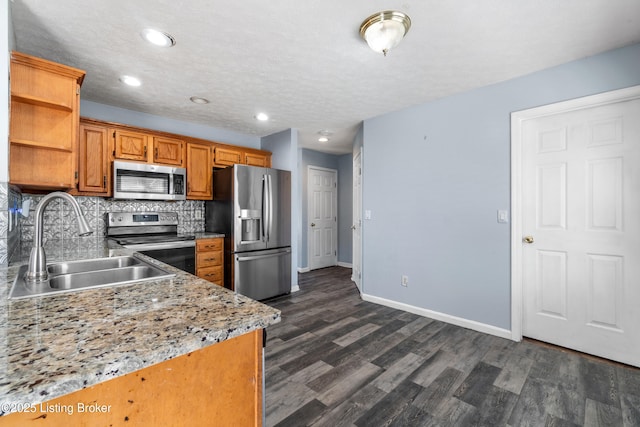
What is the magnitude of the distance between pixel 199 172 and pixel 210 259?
1.17 metres

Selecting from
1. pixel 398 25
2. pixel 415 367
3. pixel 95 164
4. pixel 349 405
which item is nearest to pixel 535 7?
pixel 398 25

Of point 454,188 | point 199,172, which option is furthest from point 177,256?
point 454,188

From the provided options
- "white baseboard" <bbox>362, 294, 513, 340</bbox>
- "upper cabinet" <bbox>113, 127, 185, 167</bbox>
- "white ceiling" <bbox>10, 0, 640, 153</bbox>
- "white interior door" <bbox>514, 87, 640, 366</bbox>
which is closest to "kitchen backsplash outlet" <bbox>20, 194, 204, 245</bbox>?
"upper cabinet" <bbox>113, 127, 185, 167</bbox>

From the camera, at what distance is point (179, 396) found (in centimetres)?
70

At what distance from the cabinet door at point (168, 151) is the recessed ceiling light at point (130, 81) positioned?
30.2 inches

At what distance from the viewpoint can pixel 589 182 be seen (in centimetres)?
229

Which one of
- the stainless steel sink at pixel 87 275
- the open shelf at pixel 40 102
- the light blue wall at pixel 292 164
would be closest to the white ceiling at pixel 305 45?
the open shelf at pixel 40 102

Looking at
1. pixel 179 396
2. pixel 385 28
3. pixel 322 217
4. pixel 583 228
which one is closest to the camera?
pixel 179 396

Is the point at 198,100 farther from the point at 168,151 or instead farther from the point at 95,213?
the point at 95,213

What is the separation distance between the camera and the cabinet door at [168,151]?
11.1 ft

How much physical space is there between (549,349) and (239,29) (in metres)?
3.50

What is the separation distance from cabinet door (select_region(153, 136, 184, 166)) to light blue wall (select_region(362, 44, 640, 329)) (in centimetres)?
238

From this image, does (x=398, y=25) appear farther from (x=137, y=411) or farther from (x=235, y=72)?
(x=137, y=411)

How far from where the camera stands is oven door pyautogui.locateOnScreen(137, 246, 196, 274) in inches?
119
